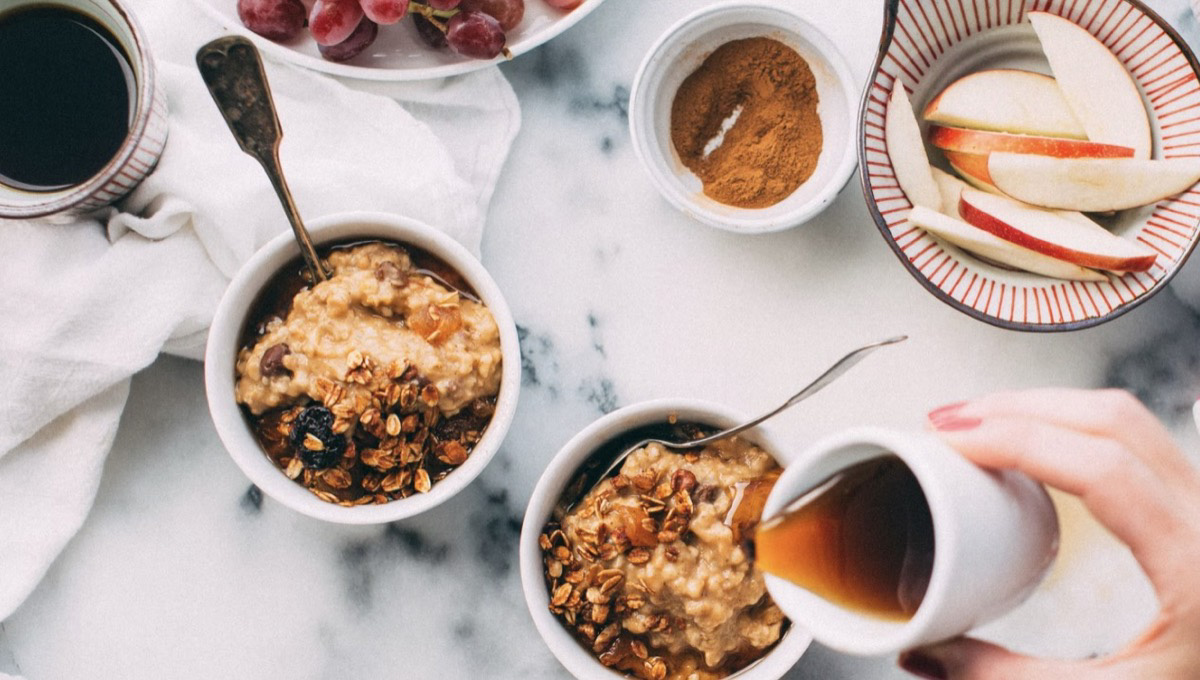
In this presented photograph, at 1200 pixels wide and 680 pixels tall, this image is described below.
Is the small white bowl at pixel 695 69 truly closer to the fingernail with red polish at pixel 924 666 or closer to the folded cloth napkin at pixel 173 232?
the folded cloth napkin at pixel 173 232

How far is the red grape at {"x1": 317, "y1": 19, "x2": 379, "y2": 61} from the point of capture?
139 centimetres

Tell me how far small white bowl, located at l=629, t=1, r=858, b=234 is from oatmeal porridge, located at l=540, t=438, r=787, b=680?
313 millimetres

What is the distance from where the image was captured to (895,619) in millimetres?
926

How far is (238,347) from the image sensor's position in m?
1.27

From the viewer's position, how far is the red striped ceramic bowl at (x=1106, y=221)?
4.23 ft

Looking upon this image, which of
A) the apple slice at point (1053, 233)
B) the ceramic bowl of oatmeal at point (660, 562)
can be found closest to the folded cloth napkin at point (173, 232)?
the ceramic bowl of oatmeal at point (660, 562)

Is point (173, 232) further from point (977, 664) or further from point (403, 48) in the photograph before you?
point (977, 664)

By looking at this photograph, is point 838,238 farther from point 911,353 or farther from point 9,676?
point 9,676

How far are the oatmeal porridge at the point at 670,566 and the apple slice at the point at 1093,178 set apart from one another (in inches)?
18.1

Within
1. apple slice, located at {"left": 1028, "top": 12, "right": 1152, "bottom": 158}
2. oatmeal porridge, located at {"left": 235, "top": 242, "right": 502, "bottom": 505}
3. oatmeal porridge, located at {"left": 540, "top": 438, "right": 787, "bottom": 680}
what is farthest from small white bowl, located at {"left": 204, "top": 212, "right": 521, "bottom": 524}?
apple slice, located at {"left": 1028, "top": 12, "right": 1152, "bottom": 158}

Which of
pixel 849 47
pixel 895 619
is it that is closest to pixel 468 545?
pixel 895 619

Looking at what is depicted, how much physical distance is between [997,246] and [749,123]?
1.15 ft

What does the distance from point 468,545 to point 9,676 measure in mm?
617

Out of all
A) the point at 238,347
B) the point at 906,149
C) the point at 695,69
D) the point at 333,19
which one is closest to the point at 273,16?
the point at 333,19
